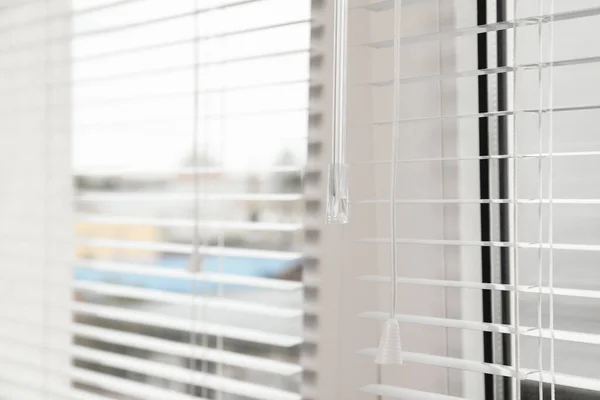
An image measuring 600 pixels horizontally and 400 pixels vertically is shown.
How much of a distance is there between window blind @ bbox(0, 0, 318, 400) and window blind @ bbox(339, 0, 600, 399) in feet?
0.31

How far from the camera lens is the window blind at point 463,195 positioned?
75cm

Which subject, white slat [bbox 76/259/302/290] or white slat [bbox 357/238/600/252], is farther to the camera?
white slat [bbox 76/259/302/290]

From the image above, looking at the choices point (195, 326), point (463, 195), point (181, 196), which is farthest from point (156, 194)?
point (463, 195)

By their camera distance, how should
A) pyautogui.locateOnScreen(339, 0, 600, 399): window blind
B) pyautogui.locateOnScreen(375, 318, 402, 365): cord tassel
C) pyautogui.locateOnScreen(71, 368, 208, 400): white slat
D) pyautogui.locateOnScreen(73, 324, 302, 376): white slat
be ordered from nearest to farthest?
pyautogui.locateOnScreen(375, 318, 402, 365): cord tassel → pyautogui.locateOnScreen(339, 0, 600, 399): window blind → pyautogui.locateOnScreen(73, 324, 302, 376): white slat → pyautogui.locateOnScreen(71, 368, 208, 400): white slat

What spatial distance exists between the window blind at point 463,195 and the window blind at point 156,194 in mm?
94

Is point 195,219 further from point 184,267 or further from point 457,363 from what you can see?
point 457,363

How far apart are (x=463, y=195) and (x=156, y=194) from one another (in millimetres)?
464

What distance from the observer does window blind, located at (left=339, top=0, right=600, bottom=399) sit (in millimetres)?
750

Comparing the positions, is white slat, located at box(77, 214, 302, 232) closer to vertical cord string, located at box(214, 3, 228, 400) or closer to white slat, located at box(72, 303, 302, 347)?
vertical cord string, located at box(214, 3, 228, 400)

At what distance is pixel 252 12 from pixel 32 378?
76 cm

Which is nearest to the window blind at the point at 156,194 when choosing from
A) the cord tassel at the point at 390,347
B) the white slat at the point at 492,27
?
the white slat at the point at 492,27

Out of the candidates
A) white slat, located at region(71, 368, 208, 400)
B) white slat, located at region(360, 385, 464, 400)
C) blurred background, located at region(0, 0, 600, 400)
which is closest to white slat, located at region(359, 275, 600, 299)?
blurred background, located at region(0, 0, 600, 400)

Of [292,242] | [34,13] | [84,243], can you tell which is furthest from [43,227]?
[292,242]

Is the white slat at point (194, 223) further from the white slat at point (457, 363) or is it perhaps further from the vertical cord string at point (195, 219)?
the white slat at point (457, 363)
